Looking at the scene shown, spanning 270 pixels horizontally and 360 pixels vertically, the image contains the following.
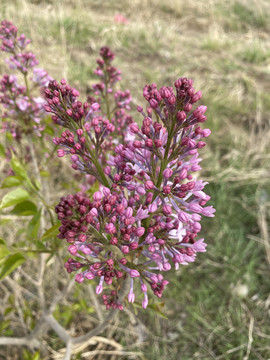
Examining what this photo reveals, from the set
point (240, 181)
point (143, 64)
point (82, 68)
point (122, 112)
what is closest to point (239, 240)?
point (240, 181)

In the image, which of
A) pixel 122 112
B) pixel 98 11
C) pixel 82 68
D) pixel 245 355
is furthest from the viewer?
pixel 98 11

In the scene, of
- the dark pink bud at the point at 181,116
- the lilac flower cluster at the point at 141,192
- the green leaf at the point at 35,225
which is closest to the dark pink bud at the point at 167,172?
the lilac flower cluster at the point at 141,192

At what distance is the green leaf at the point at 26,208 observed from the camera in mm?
2115

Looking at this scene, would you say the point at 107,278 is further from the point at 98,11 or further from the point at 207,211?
the point at 98,11

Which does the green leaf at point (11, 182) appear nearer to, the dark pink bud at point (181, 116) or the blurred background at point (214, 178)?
the blurred background at point (214, 178)

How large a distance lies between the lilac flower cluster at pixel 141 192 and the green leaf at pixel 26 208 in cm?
69

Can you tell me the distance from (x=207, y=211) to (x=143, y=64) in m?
7.13

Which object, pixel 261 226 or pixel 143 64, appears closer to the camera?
pixel 261 226

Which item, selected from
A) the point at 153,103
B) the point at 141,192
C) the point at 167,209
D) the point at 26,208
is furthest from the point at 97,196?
the point at 26,208

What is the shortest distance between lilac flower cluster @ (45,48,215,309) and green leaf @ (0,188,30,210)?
554mm

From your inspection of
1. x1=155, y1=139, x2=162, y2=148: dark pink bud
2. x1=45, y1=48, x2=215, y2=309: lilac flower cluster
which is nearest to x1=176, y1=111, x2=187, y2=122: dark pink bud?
x1=45, y1=48, x2=215, y2=309: lilac flower cluster

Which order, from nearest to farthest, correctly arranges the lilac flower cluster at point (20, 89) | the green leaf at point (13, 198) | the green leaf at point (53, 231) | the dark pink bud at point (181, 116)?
1. the dark pink bud at point (181, 116)
2. the green leaf at point (53, 231)
3. the green leaf at point (13, 198)
4. the lilac flower cluster at point (20, 89)

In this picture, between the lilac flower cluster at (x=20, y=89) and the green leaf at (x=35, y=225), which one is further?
the lilac flower cluster at (x=20, y=89)

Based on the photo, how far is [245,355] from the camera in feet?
10.8
